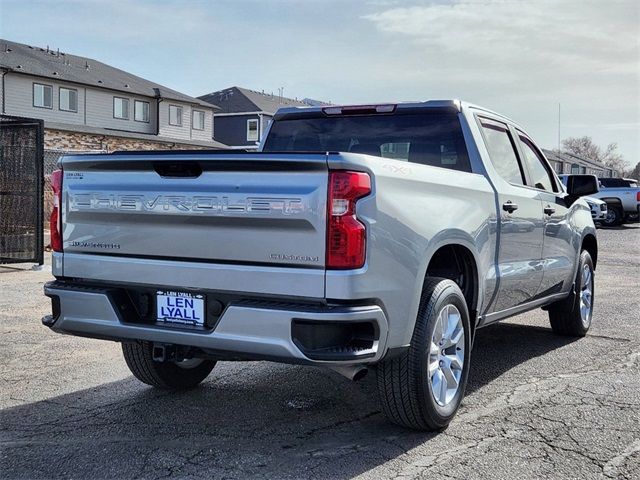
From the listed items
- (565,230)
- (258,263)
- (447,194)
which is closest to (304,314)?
(258,263)

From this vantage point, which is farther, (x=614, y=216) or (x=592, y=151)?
(x=592, y=151)

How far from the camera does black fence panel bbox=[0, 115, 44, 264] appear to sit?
37.2 ft

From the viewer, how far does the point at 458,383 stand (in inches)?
177

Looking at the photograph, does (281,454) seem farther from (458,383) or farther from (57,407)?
(57,407)

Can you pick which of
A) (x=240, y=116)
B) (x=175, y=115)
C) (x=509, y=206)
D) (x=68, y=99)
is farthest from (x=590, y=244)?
(x=240, y=116)

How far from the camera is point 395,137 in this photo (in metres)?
5.42

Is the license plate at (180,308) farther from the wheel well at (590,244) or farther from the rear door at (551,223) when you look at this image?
the wheel well at (590,244)

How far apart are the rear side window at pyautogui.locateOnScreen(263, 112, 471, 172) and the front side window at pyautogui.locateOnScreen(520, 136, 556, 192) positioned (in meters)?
1.18

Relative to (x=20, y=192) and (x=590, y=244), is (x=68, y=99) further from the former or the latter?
(x=590, y=244)

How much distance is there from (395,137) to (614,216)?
2379cm

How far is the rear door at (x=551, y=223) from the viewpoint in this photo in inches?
239

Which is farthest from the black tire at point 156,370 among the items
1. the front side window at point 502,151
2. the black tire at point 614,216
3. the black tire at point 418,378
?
the black tire at point 614,216

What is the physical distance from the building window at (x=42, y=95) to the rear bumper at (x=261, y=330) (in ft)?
111

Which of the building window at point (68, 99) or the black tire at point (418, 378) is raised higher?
the building window at point (68, 99)
